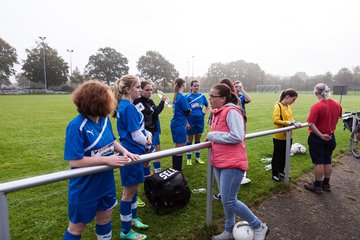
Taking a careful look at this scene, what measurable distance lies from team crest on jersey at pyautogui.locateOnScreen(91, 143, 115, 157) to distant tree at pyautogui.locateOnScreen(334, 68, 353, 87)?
81669 millimetres

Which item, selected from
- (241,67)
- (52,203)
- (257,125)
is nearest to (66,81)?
(241,67)

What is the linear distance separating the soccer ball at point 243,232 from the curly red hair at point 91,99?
2019 mm

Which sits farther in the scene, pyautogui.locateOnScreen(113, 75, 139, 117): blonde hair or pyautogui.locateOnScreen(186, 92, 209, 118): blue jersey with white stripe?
pyautogui.locateOnScreen(186, 92, 209, 118): blue jersey with white stripe

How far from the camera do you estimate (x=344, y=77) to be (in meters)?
72.3

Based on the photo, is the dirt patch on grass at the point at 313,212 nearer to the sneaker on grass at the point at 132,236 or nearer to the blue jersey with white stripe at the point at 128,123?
the sneaker on grass at the point at 132,236

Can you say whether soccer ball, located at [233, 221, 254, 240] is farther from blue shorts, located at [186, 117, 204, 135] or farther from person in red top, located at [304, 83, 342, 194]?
blue shorts, located at [186, 117, 204, 135]

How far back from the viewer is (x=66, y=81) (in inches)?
2876

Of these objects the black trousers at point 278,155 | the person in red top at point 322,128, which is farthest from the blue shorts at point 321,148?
the black trousers at point 278,155

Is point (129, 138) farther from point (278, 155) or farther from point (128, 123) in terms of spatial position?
point (278, 155)

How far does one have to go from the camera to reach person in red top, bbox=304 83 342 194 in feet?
13.9

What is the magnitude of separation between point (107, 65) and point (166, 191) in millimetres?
92109

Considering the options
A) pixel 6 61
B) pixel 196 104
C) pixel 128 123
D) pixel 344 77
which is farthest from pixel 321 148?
pixel 344 77

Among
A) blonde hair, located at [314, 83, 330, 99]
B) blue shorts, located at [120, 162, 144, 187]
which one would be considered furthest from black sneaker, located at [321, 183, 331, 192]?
blue shorts, located at [120, 162, 144, 187]

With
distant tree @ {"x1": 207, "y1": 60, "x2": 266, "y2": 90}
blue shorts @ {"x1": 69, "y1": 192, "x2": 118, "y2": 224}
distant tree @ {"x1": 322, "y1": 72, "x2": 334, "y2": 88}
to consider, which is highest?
distant tree @ {"x1": 207, "y1": 60, "x2": 266, "y2": 90}
